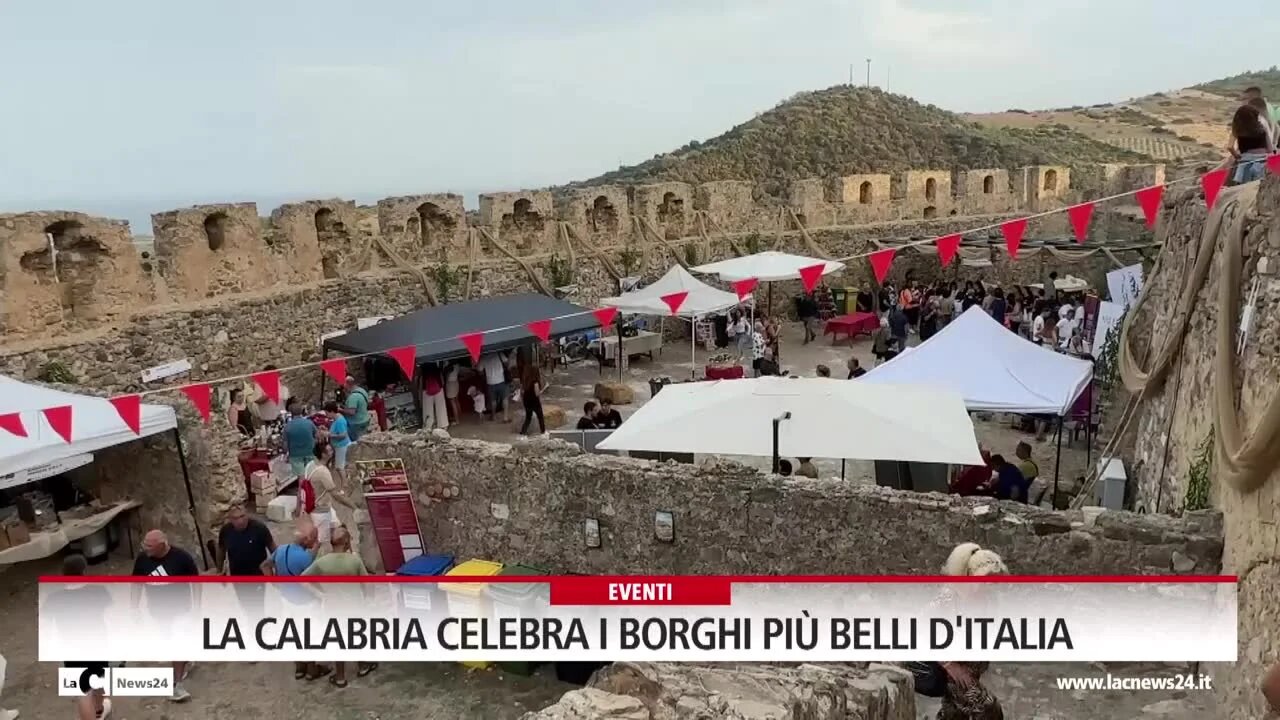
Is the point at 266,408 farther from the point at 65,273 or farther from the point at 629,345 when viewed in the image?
the point at 629,345

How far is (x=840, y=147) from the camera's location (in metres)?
39.6

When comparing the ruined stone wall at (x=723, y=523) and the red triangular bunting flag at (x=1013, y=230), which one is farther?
the red triangular bunting flag at (x=1013, y=230)

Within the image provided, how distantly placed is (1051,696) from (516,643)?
11.4ft

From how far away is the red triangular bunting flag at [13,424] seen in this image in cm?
711

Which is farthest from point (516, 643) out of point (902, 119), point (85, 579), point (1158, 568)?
point (902, 119)

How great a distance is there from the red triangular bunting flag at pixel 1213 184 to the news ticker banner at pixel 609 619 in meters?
3.32

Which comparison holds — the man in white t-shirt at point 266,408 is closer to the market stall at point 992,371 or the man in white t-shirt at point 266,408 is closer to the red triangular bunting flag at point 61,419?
the red triangular bunting flag at point 61,419

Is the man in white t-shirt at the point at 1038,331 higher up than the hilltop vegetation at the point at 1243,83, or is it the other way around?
the hilltop vegetation at the point at 1243,83

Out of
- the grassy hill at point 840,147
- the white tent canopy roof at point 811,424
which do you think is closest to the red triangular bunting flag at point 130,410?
the white tent canopy roof at point 811,424

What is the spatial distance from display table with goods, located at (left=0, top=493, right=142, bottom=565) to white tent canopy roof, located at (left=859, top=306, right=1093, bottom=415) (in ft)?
23.7

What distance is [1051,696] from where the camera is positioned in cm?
520

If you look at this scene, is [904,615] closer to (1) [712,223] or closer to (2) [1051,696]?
(2) [1051,696]

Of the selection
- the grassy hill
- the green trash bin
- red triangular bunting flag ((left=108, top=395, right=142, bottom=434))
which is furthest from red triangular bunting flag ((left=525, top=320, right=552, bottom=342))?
the grassy hill

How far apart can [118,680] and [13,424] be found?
2566mm
